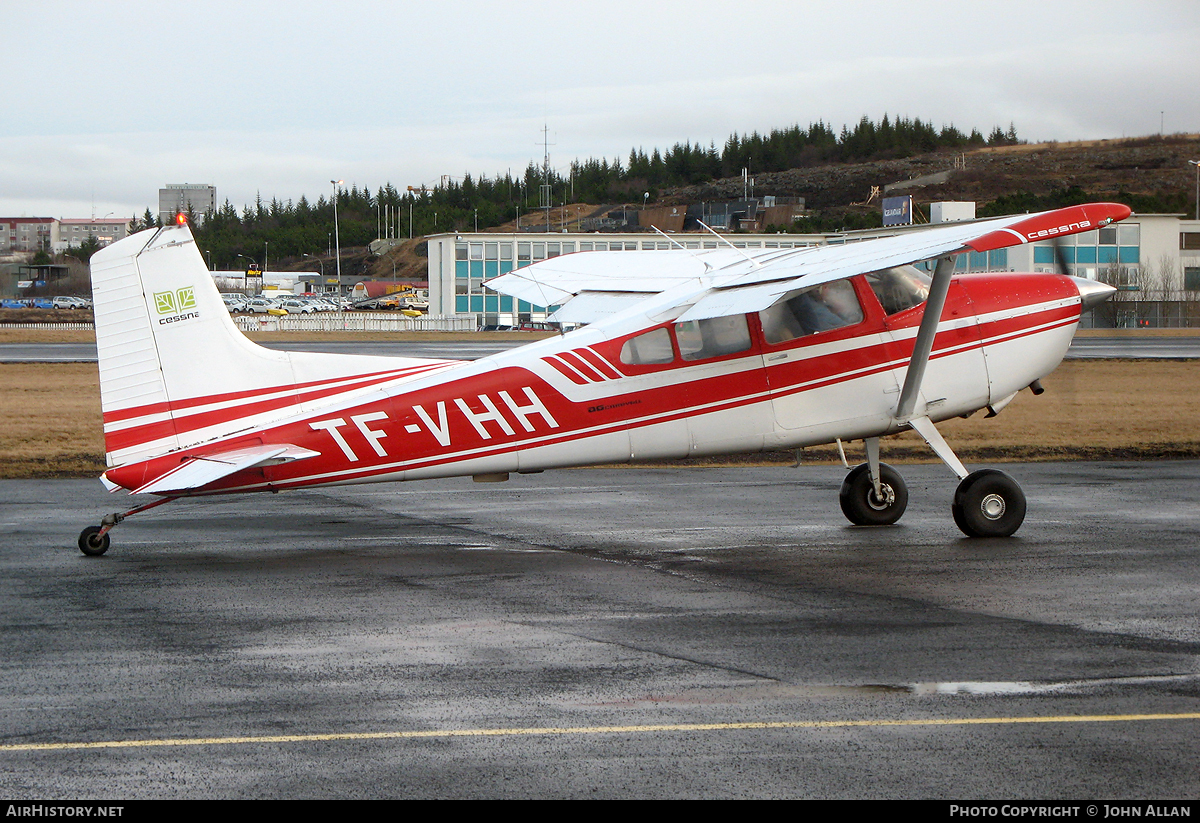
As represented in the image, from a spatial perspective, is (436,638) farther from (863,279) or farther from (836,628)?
(863,279)

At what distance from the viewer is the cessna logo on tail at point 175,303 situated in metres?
10.2

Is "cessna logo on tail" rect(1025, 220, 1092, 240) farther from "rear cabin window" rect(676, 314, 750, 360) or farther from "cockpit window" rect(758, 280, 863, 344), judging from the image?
"rear cabin window" rect(676, 314, 750, 360)

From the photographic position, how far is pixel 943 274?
10.5 m

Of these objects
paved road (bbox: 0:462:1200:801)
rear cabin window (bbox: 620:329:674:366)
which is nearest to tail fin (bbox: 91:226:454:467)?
paved road (bbox: 0:462:1200:801)

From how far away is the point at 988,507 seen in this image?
11039 mm

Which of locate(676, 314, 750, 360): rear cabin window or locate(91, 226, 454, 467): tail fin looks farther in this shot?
locate(676, 314, 750, 360): rear cabin window

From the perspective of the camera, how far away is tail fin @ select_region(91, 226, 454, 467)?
1008cm

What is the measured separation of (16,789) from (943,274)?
27.7 feet

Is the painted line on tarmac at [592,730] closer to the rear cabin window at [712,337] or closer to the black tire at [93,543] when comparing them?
the black tire at [93,543]

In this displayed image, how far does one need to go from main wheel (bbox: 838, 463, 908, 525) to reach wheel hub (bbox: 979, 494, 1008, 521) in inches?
43.8

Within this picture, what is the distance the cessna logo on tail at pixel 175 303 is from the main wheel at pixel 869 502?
6.71 metres

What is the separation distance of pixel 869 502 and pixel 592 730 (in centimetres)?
710

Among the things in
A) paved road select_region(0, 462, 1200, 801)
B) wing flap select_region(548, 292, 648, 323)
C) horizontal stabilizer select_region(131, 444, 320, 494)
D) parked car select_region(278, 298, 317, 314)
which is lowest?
paved road select_region(0, 462, 1200, 801)

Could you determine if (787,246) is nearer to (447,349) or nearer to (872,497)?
(447,349)
